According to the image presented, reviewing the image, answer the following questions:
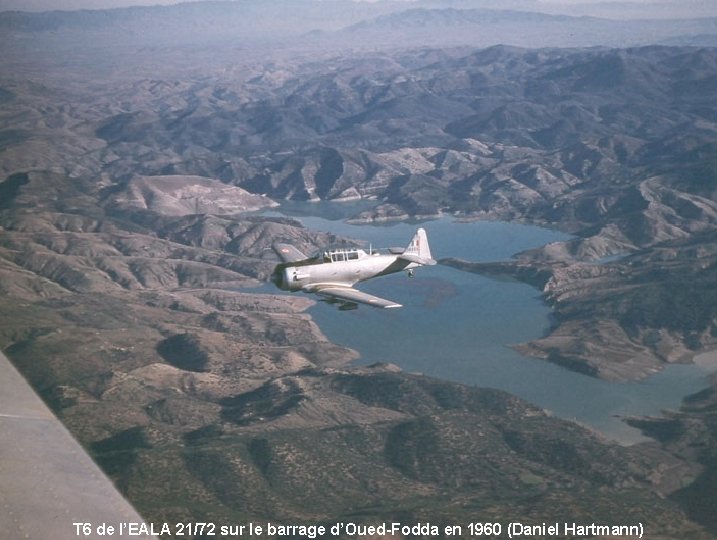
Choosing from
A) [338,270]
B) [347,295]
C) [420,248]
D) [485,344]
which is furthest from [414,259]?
[485,344]

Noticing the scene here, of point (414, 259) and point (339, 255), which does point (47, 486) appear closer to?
point (339, 255)

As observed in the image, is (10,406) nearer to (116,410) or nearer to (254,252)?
(116,410)

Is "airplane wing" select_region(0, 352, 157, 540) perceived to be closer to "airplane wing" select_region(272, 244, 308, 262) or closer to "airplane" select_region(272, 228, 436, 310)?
"airplane" select_region(272, 228, 436, 310)

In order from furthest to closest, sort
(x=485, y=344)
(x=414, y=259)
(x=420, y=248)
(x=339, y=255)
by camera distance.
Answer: (x=485, y=344) → (x=420, y=248) → (x=414, y=259) → (x=339, y=255)

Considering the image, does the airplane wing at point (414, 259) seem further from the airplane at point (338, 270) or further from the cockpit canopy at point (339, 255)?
the cockpit canopy at point (339, 255)

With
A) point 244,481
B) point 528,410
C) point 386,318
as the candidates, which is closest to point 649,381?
point 528,410

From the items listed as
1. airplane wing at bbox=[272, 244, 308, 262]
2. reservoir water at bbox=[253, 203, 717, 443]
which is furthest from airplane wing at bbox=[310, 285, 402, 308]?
reservoir water at bbox=[253, 203, 717, 443]

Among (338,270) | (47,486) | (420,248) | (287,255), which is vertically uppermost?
(47,486)
